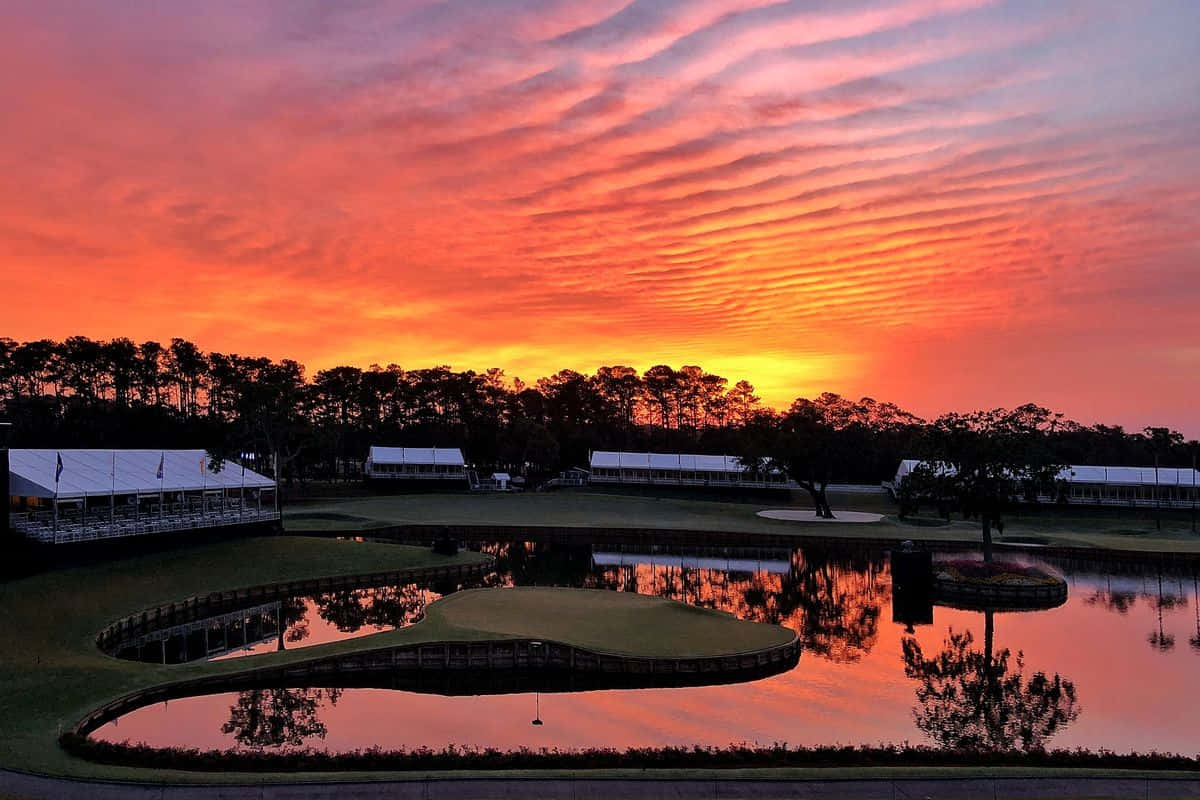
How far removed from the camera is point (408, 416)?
16238cm

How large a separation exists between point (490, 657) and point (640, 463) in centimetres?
9004

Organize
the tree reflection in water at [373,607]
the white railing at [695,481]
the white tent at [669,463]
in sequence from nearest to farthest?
the tree reflection in water at [373,607] → the white railing at [695,481] → the white tent at [669,463]

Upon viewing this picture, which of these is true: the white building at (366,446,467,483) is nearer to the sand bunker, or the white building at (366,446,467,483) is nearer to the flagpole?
the sand bunker

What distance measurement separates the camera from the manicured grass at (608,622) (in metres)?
39.0

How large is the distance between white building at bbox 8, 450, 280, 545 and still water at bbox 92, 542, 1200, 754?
44.4ft

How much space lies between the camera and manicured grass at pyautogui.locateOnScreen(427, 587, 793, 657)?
128ft

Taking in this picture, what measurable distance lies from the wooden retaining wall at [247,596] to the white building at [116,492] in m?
8.07

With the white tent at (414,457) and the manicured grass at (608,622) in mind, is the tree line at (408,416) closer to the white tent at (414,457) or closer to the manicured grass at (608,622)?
the white tent at (414,457)

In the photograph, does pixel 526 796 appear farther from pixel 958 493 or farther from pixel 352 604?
pixel 958 493

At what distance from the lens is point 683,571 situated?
220 feet

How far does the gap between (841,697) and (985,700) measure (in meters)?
5.98

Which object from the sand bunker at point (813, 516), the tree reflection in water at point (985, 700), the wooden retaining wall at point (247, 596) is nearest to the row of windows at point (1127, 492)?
the sand bunker at point (813, 516)

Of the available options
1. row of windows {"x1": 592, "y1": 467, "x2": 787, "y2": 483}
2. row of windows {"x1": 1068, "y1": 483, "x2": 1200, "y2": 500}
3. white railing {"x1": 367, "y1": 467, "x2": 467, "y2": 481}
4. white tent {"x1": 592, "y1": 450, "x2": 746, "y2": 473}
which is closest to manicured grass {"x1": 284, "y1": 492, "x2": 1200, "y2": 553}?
row of windows {"x1": 1068, "y1": 483, "x2": 1200, "y2": 500}

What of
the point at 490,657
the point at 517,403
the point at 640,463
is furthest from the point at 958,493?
the point at 517,403
